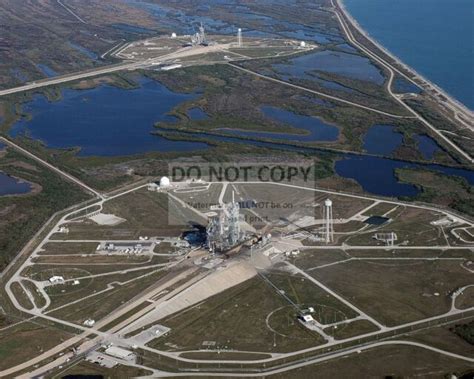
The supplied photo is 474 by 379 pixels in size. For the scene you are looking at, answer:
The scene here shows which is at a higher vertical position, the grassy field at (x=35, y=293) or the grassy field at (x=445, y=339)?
the grassy field at (x=445, y=339)

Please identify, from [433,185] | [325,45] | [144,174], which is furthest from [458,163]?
[325,45]

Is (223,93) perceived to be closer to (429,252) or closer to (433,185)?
(433,185)

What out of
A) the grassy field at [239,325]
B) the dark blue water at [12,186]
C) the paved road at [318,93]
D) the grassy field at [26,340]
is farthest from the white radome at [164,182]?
the paved road at [318,93]

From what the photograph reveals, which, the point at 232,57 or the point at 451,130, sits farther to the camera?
the point at 232,57

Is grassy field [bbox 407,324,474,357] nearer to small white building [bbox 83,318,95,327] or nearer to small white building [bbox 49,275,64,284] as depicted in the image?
small white building [bbox 83,318,95,327]

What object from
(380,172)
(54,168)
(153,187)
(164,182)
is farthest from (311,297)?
(54,168)

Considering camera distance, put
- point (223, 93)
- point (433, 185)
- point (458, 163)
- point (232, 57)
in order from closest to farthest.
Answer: point (433, 185) → point (458, 163) → point (223, 93) → point (232, 57)

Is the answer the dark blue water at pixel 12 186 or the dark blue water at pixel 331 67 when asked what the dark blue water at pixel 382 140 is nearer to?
the dark blue water at pixel 331 67
